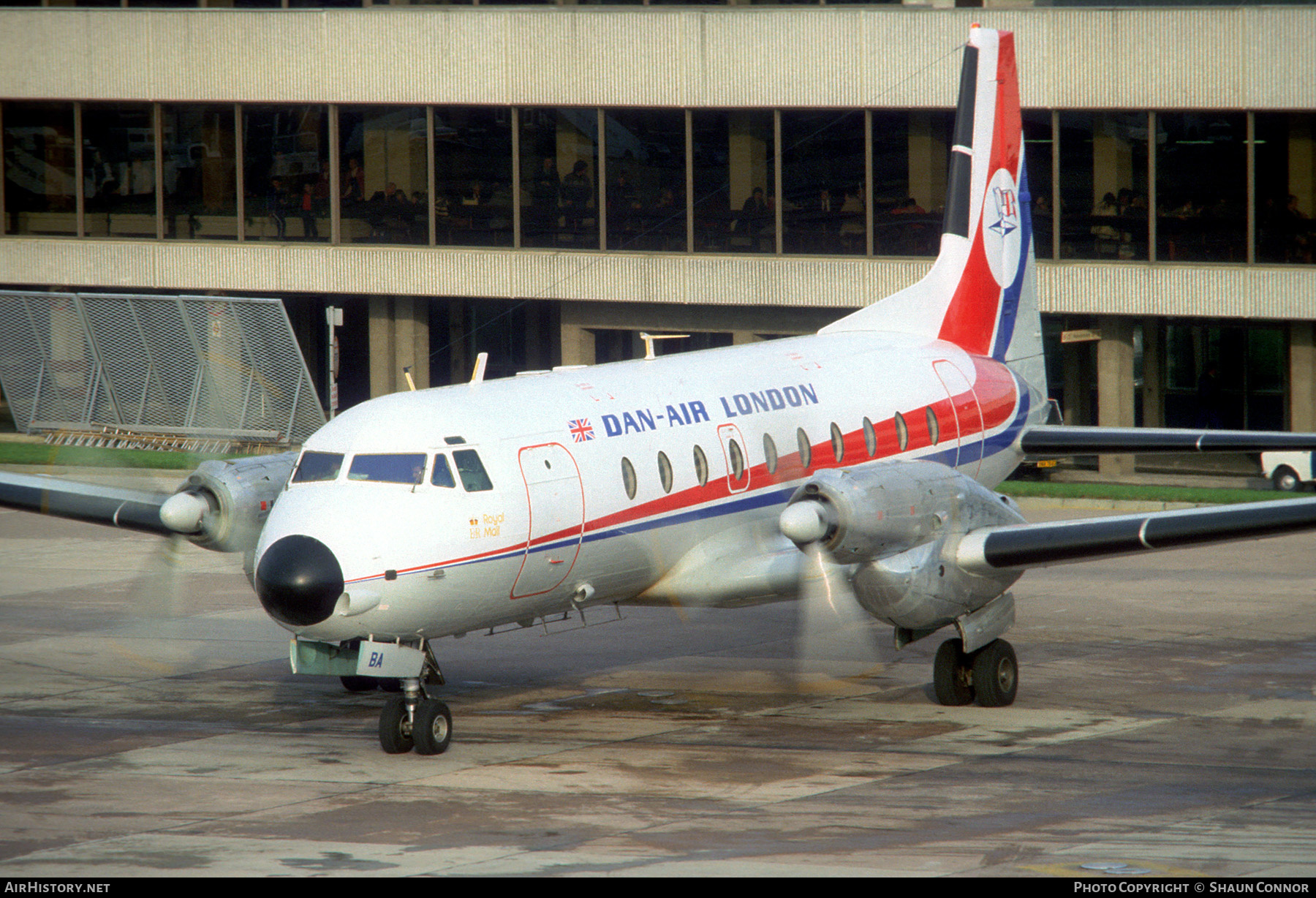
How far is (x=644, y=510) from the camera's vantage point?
623 inches

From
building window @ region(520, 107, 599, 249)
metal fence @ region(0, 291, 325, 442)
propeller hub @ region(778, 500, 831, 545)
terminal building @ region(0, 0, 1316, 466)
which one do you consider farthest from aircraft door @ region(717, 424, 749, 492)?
building window @ region(520, 107, 599, 249)

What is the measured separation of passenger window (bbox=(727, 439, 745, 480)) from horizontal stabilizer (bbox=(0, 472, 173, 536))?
5825 millimetres

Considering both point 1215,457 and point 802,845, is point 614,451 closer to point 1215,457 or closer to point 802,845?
point 802,845

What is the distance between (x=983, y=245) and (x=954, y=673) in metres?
7.22

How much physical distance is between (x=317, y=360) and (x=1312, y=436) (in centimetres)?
2845

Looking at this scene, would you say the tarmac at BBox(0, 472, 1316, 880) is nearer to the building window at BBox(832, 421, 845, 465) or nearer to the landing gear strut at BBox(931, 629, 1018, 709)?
the landing gear strut at BBox(931, 629, 1018, 709)

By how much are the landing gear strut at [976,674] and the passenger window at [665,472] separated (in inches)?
125

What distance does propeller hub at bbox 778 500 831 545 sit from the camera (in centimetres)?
1465

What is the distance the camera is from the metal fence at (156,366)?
117 ft

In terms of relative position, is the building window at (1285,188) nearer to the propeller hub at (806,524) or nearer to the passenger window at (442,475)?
the propeller hub at (806,524)

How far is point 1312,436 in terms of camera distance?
1811cm

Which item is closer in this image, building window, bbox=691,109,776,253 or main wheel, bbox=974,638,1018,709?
main wheel, bbox=974,638,1018,709

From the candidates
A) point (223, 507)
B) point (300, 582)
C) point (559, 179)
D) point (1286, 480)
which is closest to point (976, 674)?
point (300, 582)

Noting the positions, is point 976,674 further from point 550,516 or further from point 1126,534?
point 550,516
